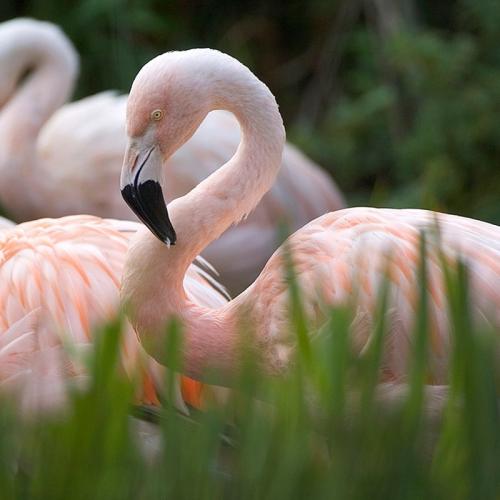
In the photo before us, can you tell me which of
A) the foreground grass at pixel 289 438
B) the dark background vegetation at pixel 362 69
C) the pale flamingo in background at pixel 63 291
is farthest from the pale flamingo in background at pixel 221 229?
the dark background vegetation at pixel 362 69

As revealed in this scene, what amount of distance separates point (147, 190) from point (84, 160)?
2.40 m

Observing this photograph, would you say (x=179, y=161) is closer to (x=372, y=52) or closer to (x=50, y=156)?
(x=50, y=156)

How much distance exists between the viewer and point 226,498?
4.41 ft

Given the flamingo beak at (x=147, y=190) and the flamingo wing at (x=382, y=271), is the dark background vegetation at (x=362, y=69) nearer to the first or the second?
the flamingo wing at (x=382, y=271)

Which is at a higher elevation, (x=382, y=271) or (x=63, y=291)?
(x=382, y=271)

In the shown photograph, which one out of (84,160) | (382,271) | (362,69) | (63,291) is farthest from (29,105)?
(382,271)

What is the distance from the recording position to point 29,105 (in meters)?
5.00

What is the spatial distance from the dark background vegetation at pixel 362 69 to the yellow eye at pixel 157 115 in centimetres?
306

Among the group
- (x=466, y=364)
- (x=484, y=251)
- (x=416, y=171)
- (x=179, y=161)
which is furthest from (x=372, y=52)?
(x=466, y=364)

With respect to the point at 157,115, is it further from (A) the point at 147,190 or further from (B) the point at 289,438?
(B) the point at 289,438

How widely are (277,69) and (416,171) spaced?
1616 millimetres

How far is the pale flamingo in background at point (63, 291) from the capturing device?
286 cm

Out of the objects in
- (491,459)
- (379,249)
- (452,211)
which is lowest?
(452,211)

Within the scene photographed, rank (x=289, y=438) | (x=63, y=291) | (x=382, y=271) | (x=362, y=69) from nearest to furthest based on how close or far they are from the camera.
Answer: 1. (x=289, y=438)
2. (x=382, y=271)
3. (x=63, y=291)
4. (x=362, y=69)
